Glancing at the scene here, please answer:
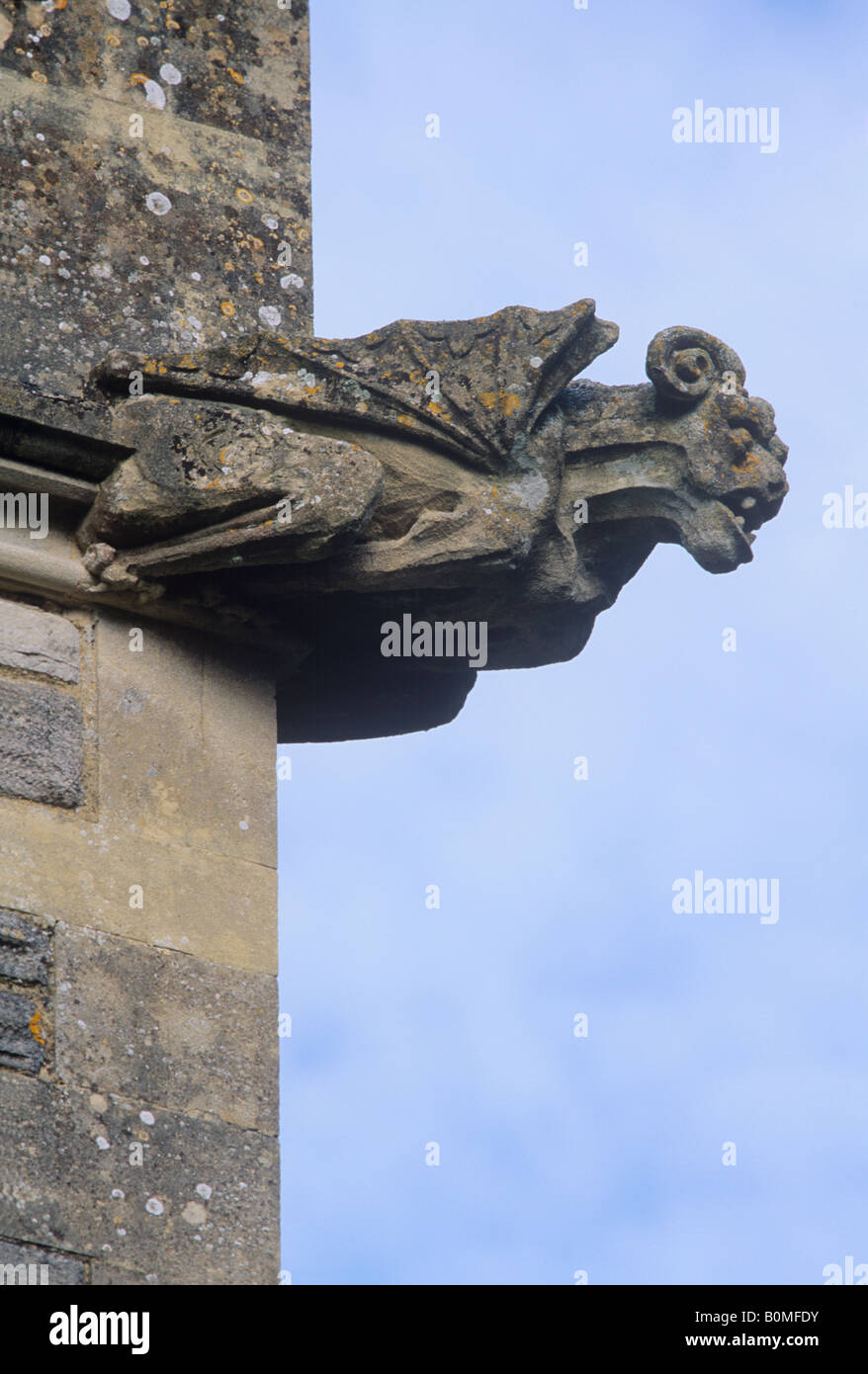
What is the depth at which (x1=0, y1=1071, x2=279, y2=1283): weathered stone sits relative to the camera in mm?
5766

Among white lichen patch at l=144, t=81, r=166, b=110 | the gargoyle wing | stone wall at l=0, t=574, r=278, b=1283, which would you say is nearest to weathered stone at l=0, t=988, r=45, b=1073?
stone wall at l=0, t=574, r=278, b=1283

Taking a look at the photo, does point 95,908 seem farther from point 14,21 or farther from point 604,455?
point 14,21

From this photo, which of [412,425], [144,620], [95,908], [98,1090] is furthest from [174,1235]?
[412,425]

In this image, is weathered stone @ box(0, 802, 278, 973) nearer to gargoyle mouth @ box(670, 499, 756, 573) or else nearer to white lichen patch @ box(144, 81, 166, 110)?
gargoyle mouth @ box(670, 499, 756, 573)

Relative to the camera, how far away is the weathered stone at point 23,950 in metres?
5.98

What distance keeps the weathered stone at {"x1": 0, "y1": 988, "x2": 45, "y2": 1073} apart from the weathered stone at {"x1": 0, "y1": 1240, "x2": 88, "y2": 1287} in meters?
0.37

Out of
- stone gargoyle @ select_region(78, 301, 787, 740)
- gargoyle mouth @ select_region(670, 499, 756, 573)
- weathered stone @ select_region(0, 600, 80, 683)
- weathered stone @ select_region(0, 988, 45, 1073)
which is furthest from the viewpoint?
gargoyle mouth @ select_region(670, 499, 756, 573)

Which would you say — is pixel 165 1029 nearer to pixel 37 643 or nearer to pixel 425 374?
pixel 37 643

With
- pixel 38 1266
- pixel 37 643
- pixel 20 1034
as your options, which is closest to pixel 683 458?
pixel 37 643

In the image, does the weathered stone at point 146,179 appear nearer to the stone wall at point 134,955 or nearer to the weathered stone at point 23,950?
the stone wall at point 134,955

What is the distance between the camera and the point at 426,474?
6605 millimetres

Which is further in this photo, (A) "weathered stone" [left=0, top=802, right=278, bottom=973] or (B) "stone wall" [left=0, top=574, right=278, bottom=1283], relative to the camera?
(A) "weathered stone" [left=0, top=802, right=278, bottom=973]

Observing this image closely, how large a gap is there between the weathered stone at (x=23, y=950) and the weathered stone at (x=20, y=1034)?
0.04m

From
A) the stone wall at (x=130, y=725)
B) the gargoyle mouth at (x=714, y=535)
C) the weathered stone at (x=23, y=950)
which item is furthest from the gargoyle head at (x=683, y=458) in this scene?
the weathered stone at (x=23, y=950)
